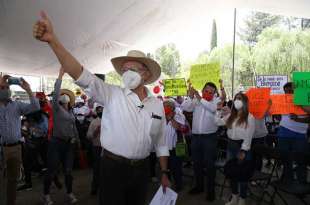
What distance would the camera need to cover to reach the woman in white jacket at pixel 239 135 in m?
5.17

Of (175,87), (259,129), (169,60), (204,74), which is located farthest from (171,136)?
(169,60)

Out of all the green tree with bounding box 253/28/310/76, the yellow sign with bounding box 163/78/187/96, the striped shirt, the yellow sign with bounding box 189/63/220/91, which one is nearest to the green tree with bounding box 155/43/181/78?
the green tree with bounding box 253/28/310/76

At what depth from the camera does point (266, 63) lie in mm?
27906

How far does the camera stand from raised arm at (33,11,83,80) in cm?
211

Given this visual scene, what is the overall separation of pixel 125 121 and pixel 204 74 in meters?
4.30

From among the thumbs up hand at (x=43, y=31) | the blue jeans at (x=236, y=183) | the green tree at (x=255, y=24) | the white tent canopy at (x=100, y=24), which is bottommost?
the blue jeans at (x=236, y=183)

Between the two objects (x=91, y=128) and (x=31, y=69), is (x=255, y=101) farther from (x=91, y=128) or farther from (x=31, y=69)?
→ (x=31, y=69)

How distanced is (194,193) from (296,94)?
2845mm

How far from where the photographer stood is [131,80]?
2.76m

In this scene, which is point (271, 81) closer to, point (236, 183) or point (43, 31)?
point (236, 183)

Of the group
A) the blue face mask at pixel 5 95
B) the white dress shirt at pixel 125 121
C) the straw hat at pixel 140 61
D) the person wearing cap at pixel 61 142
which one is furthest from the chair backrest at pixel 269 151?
the blue face mask at pixel 5 95

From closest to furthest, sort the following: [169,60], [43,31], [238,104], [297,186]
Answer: [43,31] < [297,186] < [238,104] < [169,60]

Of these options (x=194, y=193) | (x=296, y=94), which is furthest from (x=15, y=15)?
(x=296, y=94)

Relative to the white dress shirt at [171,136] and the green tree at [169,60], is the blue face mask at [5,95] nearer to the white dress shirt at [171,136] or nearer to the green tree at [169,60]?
the white dress shirt at [171,136]
